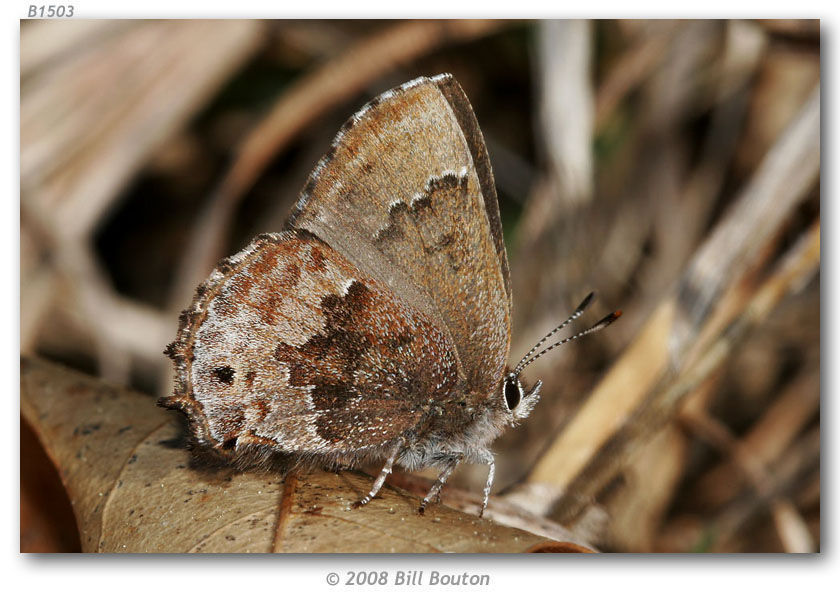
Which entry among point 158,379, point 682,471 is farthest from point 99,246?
point 682,471

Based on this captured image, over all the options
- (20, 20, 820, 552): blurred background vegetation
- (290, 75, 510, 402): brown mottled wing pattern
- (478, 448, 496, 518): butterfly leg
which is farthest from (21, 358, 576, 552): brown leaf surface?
(20, 20, 820, 552): blurred background vegetation

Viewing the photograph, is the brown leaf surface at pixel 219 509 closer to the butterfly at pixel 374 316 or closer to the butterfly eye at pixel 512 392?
the butterfly at pixel 374 316

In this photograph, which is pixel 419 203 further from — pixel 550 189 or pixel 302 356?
pixel 550 189

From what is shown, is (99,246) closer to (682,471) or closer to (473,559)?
(473,559)

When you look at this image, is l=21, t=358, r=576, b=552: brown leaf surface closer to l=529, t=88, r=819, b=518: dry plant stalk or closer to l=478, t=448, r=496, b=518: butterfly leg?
l=478, t=448, r=496, b=518: butterfly leg

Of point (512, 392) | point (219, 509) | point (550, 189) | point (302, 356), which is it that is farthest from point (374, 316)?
point (550, 189)

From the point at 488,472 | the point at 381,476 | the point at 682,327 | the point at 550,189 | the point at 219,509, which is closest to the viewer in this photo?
the point at 219,509
